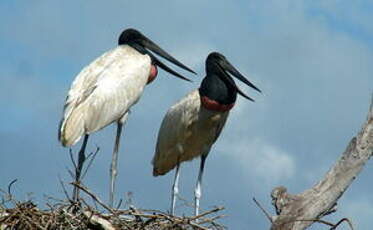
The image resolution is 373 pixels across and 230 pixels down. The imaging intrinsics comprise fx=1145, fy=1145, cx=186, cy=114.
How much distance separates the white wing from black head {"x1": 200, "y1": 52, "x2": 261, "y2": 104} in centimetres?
98

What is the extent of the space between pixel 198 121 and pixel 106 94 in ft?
5.06

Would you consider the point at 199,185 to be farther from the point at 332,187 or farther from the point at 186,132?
the point at 332,187

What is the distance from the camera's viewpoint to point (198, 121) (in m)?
14.9

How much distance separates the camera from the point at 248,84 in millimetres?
14984

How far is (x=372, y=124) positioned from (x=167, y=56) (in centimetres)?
712

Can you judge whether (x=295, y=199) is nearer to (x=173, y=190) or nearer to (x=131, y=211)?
(x=131, y=211)

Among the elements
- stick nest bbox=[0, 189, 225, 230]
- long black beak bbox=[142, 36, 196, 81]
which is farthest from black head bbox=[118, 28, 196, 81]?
stick nest bbox=[0, 189, 225, 230]

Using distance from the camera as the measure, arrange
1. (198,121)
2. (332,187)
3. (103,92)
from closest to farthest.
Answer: (332,187) < (103,92) < (198,121)

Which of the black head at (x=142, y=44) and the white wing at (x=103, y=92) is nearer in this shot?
the white wing at (x=103, y=92)

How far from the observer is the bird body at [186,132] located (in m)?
14.9

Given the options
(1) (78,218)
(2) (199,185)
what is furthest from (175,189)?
(1) (78,218)

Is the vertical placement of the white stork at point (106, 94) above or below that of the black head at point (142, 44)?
below

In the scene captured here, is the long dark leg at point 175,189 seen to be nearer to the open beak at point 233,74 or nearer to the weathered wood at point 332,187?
the open beak at point 233,74

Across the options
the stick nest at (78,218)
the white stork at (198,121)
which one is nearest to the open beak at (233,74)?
the white stork at (198,121)
